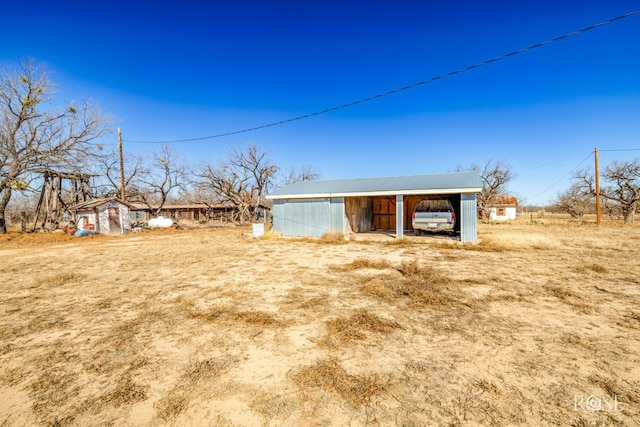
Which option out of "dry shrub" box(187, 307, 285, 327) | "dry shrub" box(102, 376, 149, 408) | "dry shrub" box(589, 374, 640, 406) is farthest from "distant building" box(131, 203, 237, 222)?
"dry shrub" box(589, 374, 640, 406)

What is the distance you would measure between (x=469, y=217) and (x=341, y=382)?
11781 mm

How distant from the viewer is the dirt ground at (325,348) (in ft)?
7.63

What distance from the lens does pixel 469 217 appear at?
12.4 metres

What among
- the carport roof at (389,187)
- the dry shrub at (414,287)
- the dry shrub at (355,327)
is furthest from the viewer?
the carport roof at (389,187)

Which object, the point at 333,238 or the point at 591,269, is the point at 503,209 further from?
the point at 591,269

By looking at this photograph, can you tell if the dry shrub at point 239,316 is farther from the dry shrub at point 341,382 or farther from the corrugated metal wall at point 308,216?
the corrugated metal wall at point 308,216

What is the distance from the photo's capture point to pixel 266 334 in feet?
12.4

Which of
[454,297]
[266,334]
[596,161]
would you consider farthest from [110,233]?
[596,161]

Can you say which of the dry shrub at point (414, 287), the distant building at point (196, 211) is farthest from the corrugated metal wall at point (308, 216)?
the distant building at point (196, 211)

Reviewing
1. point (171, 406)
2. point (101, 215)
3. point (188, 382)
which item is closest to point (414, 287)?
point (188, 382)

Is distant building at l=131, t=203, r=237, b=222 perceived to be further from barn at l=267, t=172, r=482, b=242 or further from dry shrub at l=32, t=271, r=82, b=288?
dry shrub at l=32, t=271, r=82, b=288

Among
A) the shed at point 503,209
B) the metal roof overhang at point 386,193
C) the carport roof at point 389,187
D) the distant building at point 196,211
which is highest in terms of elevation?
the carport roof at point 389,187

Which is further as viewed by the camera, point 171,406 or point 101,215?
point 101,215

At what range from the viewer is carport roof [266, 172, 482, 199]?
1280cm
